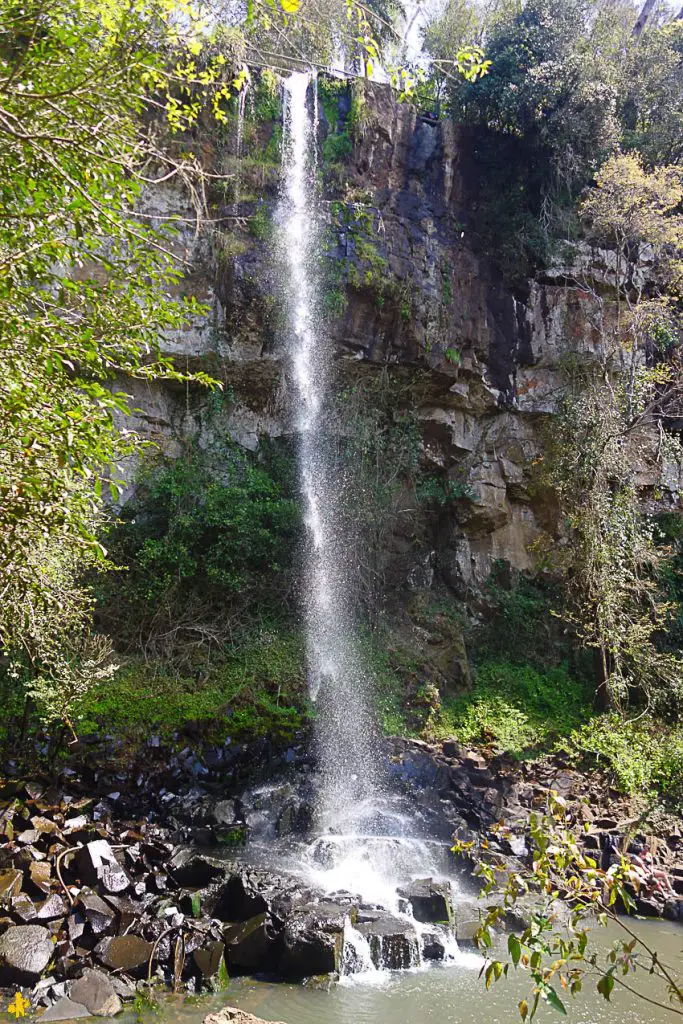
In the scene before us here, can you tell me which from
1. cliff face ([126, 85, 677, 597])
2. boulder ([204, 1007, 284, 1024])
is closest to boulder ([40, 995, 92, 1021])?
boulder ([204, 1007, 284, 1024])

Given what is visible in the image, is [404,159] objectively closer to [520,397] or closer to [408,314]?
[408,314]

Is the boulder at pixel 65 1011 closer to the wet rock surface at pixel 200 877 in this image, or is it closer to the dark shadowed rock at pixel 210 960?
the wet rock surface at pixel 200 877

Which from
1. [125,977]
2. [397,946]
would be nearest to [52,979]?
[125,977]

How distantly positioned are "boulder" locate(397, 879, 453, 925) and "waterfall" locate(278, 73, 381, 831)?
312 centimetres

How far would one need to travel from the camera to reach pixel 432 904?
5.75 meters

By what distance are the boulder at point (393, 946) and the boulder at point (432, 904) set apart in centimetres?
45

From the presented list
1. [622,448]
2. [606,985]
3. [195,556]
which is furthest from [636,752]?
[606,985]

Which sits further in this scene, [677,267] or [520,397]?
[520,397]

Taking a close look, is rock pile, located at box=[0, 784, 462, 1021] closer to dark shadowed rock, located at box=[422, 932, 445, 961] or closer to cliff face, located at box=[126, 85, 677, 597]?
dark shadowed rock, located at box=[422, 932, 445, 961]

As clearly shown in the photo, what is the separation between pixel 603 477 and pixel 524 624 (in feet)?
10.5

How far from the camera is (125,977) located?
4648 millimetres

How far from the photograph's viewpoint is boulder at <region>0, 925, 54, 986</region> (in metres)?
4.42

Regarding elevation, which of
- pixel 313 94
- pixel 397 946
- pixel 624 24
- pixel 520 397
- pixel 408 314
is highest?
pixel 624 24

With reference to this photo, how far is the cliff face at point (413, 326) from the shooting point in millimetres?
11383
